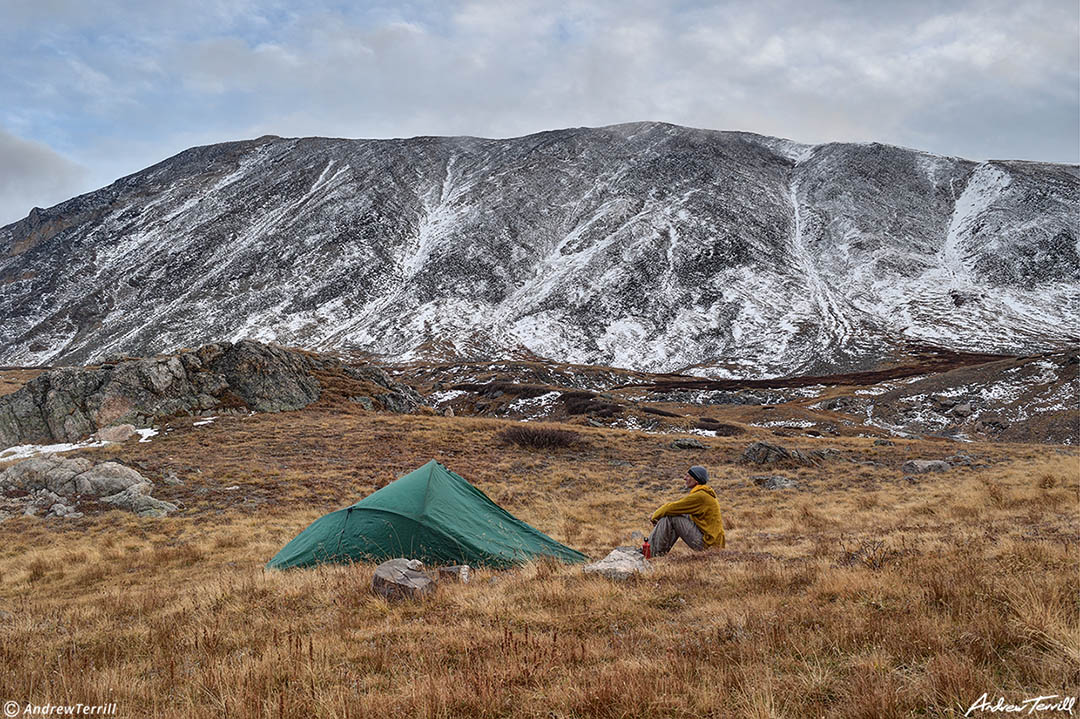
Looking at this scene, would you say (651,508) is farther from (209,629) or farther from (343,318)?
(343,318)

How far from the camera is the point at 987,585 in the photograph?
4.96m

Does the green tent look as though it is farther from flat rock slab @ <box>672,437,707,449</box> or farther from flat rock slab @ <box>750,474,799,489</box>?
flat rock slab @ <box>672,437,707,449</box>

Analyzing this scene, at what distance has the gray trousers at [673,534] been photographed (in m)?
9.27

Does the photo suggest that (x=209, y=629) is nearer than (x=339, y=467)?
Yes

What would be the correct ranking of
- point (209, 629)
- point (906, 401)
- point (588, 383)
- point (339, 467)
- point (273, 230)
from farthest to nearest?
1. point (273, 230)
2. point (588, 383)
3. point (906, 401)
4. point (339, 467)
5. point (209, 629)

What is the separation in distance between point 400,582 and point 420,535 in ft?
9.00

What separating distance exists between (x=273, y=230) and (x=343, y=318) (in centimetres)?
3750

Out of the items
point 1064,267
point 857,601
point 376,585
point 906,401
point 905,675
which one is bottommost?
point 906,401

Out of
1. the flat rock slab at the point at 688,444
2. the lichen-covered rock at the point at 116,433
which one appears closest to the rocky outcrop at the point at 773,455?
the flat rock slab at the point at 688,444

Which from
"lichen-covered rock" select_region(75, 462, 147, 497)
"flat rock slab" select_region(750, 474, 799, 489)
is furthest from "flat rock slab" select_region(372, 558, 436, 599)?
"flat rock slab" select_region(750, 474, 799, 489)

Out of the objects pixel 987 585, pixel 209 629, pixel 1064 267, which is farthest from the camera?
pixel 1064 267

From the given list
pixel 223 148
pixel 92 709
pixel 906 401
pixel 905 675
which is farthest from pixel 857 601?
pixel 223 148

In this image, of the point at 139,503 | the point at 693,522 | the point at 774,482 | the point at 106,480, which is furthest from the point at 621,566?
the point at 106,480

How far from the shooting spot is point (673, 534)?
372 inches
